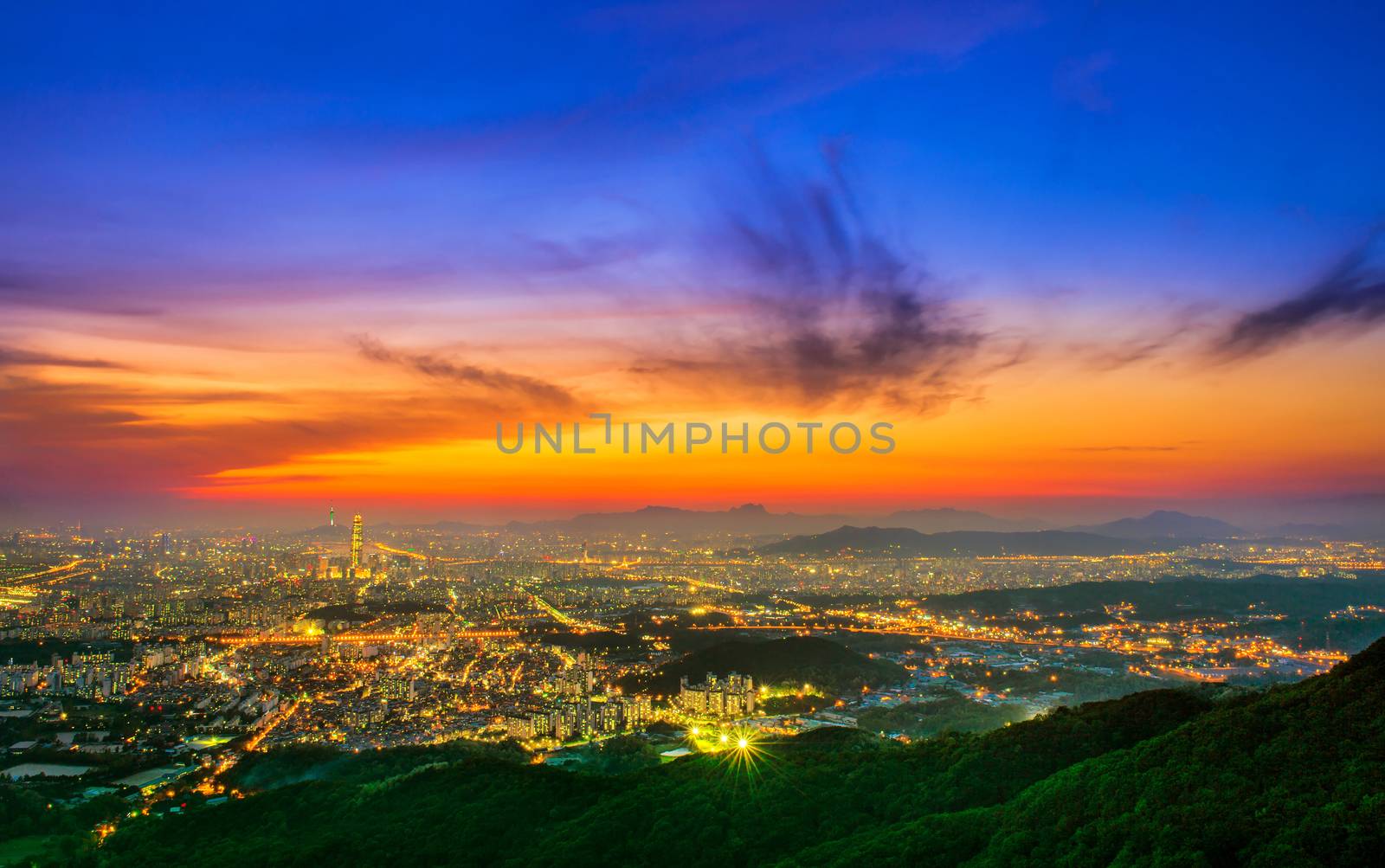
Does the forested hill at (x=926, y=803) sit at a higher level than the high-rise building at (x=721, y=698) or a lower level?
higher

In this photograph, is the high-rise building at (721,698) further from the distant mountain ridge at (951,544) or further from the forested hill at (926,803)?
the distant mountain ridge at (951,544)

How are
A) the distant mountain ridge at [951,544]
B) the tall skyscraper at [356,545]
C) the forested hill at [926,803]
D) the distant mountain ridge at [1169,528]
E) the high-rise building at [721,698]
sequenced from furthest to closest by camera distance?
the distant mountain ridge at [1169,528] < the distant mountain ridge at [951,544] < the tall skyscraper at [356,545] < the high-rise building at [721,698] < the forested hill at [926,803]

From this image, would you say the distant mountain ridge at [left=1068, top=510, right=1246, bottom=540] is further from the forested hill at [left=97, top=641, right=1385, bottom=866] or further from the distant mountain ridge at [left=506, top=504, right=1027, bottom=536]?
the forested hill at [left=97, top=641, right=1385, bottom=866]

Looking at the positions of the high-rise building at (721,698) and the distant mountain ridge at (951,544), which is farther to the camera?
the distant mountain ridge at (951,544)

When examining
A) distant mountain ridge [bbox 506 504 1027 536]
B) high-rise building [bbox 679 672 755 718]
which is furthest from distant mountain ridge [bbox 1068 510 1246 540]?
high-rise building [bbox 679 672 755 718]

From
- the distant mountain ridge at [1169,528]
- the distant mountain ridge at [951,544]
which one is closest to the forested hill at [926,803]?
the distant mountain ridge at [951,544]

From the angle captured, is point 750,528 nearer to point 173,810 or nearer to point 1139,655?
point 1139,655

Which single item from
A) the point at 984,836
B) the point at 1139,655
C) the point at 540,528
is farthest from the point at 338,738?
the point at 540,528

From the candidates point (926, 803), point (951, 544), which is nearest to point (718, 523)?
point (951, 544)
